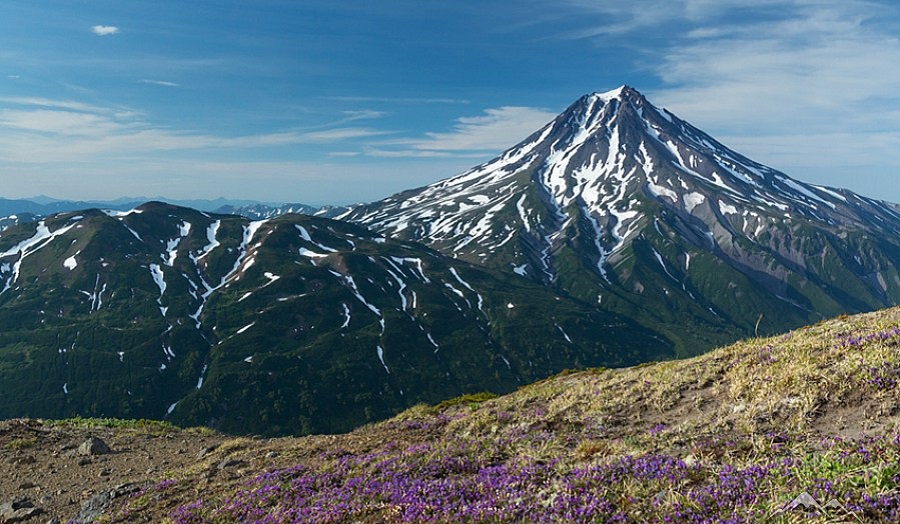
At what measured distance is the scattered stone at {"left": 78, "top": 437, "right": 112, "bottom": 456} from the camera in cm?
1800

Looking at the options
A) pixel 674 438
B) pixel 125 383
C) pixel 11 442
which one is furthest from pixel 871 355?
pixel 125 383

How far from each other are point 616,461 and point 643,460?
0.48 metres

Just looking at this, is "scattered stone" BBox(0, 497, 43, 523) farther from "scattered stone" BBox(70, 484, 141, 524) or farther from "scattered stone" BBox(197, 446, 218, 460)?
"scattered stone" BBox(197, 446, 218, 460)

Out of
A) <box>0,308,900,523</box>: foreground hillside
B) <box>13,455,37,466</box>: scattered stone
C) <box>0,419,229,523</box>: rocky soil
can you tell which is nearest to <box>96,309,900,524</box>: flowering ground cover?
<box>0,308,900,523</box>: foreground hillside

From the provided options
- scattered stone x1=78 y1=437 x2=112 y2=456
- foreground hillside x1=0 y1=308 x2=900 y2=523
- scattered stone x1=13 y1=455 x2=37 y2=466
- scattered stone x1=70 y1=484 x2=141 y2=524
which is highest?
foreground hillside x1=0 y1=308 x2=900 y2=523

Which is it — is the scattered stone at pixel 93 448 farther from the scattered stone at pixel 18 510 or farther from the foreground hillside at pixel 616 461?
the scattered stone at pixel 18 510

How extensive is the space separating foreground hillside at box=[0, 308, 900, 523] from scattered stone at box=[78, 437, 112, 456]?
2.33 ft

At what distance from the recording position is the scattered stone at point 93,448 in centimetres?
1800

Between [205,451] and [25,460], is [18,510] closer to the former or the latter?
[205,451]

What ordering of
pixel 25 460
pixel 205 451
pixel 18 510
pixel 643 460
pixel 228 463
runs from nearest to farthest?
pixel 643 460 < pixel 18 510 < pixel 228 463 < pixel 25 460 < pixel 205 451

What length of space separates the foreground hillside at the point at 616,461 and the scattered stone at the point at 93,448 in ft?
2.33

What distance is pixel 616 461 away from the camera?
336 inches

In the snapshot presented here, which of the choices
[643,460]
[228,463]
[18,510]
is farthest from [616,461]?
[18,510]

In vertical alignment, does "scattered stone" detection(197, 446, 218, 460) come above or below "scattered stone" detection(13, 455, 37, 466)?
above
